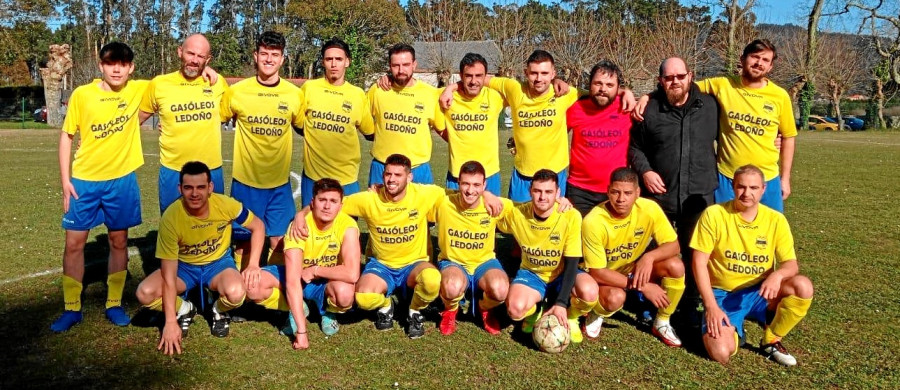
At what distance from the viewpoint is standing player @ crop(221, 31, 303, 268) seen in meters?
5.30

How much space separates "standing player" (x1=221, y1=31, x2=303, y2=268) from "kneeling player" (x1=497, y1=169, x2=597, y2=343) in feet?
6.27

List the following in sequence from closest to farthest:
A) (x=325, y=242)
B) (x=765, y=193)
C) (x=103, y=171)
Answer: (x=325, y=242)
(x=103, y=171)
(x=765, y=193)

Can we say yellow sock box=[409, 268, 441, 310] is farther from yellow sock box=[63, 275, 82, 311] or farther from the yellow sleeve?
yellow sock box=[63, 275, 82, 311]

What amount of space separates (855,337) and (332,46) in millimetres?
4303

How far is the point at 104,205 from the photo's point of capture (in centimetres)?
493

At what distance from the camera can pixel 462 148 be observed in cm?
558

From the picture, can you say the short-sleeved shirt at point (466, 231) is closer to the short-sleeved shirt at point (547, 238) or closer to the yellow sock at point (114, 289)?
the short-sleeved shirt at point (547, 238)

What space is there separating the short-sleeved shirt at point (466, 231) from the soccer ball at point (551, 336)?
30.9 inches

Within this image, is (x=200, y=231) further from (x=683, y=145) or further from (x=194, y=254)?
(x=683, y=145)

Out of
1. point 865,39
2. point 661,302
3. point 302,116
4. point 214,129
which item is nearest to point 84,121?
point 214,129

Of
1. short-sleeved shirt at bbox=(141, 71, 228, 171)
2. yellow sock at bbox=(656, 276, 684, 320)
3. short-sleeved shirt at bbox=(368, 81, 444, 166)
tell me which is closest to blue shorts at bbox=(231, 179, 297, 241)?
short-sleeved shirt at bbox=(141, 71, 228, 171)

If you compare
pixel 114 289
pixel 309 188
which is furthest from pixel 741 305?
pixel 114 289

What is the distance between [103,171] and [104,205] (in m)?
0.25

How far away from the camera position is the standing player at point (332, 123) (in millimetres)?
5480
